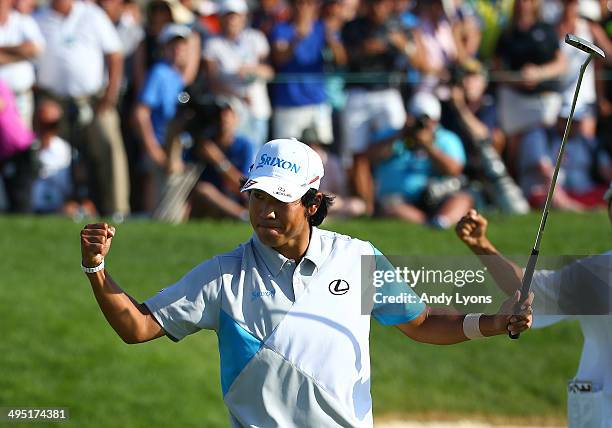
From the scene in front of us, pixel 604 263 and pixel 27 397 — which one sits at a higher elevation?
pixel 604 263

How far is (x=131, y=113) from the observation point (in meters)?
13.8

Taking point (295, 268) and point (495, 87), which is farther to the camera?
point (495, 87)

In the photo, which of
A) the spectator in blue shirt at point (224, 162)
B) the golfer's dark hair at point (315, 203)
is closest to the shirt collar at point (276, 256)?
the golfer's dark hair at point (315, 203)

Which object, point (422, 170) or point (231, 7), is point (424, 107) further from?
point (231, 7)

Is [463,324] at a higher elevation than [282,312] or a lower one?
lower

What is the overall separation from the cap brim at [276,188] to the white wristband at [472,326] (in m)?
0.92

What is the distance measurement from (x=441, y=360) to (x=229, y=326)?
639cm

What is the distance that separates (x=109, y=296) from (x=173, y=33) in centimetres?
783

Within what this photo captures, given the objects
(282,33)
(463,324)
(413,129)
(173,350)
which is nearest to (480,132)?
(413,129)

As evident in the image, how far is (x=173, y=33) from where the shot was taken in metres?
13.3

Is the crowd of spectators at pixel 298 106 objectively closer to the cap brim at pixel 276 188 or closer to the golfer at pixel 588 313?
the golfer at pixel 588 313

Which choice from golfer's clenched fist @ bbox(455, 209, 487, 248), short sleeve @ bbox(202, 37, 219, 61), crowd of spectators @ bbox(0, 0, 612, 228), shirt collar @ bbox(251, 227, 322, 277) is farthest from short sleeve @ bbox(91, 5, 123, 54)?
golfer's clenched fist @ bbox(455, 209, 487, 248)

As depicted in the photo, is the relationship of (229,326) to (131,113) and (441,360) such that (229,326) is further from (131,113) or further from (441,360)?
(131,113)

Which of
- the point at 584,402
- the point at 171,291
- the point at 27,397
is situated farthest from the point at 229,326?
the point at 27,397
